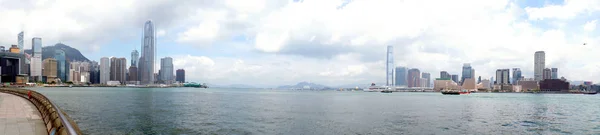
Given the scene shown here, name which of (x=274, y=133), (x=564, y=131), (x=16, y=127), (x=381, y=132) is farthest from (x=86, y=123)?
(x=564, y=131)

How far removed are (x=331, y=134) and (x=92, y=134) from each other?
19630 millimetres

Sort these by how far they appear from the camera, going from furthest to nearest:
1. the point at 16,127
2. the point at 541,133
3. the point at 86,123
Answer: the point at 86,123 < the point at 541,133 < the point at 16,127

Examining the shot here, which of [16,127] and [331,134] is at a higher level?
[16,127]

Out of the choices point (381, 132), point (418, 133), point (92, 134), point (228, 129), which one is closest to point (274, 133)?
point (228, 129)

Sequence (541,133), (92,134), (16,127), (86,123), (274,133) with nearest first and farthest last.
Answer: (16,127), (92,134), (274,133), (541,133), (86,123)

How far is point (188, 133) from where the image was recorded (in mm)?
31125

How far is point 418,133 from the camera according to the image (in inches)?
1277

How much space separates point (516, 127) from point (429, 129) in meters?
11.3

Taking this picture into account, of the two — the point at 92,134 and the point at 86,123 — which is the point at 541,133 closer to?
the point at 92,134

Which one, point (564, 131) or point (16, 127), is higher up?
point (16, 127)

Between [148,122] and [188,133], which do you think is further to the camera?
[148,122]

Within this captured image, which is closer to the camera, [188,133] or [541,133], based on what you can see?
[188,133]

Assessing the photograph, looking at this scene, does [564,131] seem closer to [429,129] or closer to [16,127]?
[429,129]

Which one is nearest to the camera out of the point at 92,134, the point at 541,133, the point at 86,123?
the point at 92,134
